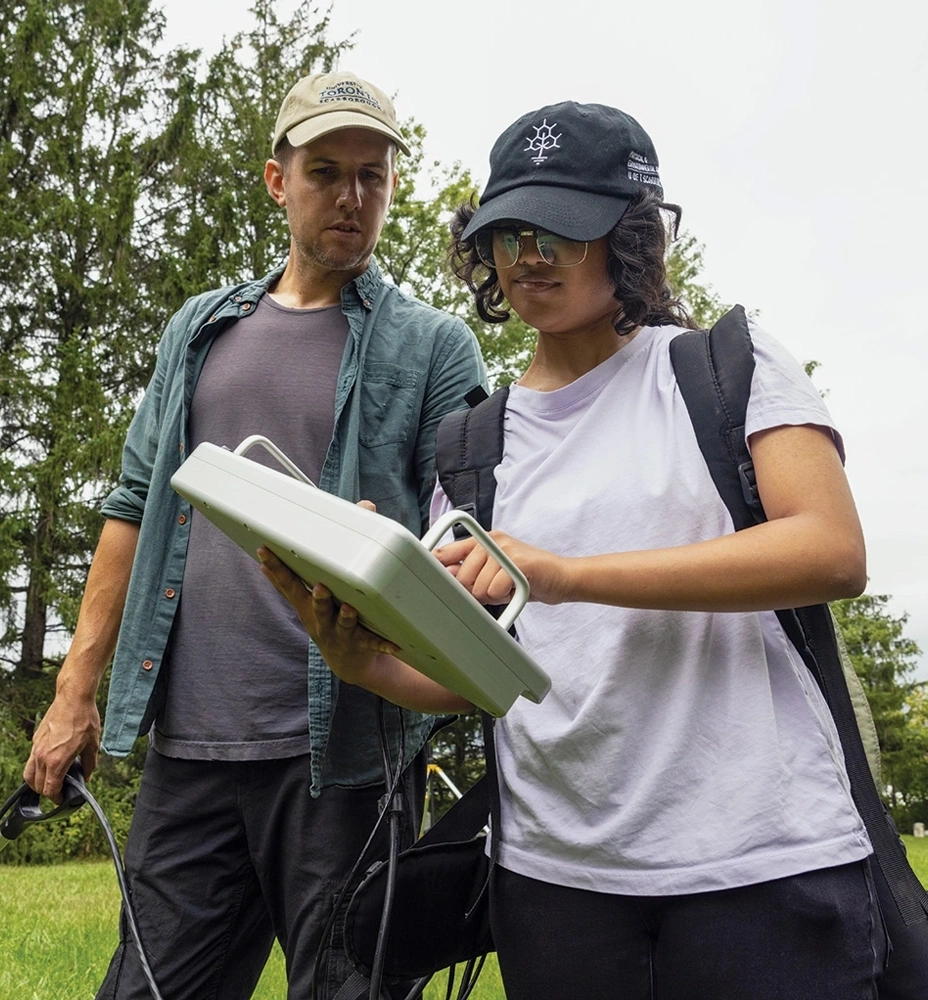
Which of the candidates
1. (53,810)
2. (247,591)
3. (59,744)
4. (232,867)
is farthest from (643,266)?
(53,810)

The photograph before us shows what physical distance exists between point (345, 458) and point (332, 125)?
773 mm

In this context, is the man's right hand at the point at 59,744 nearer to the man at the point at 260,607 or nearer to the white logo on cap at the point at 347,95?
the man at the point at 260,607

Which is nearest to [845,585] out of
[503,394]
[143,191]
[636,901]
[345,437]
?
[636,901]

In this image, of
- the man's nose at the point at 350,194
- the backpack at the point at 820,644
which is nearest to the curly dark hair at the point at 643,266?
the backpack at the point at 820,644

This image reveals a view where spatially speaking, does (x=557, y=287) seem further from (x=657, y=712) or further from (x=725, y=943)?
(x=725, y=943)

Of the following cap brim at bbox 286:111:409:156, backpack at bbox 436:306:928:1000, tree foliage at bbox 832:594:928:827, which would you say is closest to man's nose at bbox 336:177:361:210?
cap brim at bbox 286:111:409:156

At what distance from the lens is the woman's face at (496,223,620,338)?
1646 mm

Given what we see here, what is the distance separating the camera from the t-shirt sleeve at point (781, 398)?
55.1 inches

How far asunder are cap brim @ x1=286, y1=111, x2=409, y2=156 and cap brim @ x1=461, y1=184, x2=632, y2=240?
1.03 m

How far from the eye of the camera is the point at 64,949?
510cm

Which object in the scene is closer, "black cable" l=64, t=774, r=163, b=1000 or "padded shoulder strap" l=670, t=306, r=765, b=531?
"padded shoulder strap" l=670, t=306, r=765, b=531

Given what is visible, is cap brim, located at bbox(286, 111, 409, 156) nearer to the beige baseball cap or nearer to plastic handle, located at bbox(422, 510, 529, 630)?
the beige baseball cap

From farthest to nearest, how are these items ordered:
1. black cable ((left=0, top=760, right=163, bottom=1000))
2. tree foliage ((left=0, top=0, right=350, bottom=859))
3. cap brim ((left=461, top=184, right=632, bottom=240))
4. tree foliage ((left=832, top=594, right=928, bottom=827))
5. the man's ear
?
tree foliage ((left=832, top=594, right=928, bottom=827)), tree foliage ((left=0, top=0, right=350, bottom=859)), the man's ear, black cable ((left=0, top=760, right=163, bottom=1000)), cap brim ((left=461, top=184, right=632, bottom=240))

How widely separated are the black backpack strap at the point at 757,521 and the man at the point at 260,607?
1.01 m
